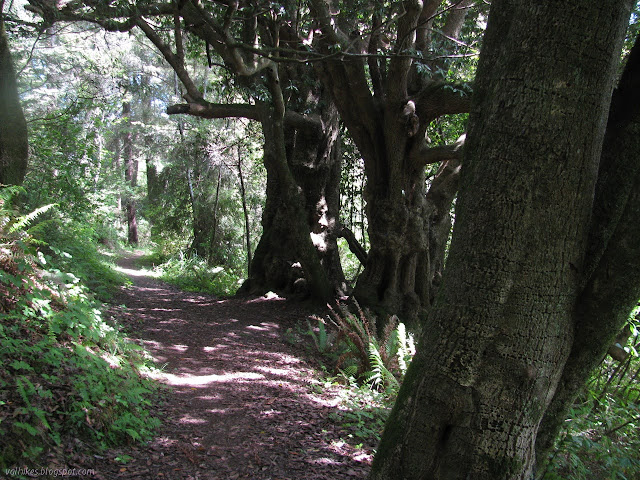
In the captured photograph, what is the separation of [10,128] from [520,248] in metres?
6.57

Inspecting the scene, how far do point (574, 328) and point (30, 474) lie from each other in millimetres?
3388

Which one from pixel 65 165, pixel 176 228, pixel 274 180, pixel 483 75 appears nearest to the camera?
pixel 483 75

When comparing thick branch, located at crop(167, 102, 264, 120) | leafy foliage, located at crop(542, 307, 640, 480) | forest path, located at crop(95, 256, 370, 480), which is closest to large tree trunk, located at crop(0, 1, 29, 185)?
thick branch, located at crop(167, 102, 264, 120)

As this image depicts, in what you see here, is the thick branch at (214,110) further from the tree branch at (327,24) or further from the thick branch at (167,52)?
the tree branch at (327,24)

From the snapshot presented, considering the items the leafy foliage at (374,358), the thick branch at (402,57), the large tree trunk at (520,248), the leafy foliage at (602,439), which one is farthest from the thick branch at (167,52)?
the leafy foliage at (602,439)

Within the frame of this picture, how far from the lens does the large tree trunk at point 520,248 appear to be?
2.53m

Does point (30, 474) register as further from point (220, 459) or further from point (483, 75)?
point (483, 75)

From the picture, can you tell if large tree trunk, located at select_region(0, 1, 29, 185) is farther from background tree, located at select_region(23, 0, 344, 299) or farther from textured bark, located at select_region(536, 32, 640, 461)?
textured bark, located at select_region(536, 32, 640, 461)

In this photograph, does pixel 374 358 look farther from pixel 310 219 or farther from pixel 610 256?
pixel 310 219

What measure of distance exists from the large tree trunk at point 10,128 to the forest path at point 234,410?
2922 mm

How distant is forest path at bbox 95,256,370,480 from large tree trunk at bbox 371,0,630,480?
125cm

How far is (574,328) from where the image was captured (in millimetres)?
2734

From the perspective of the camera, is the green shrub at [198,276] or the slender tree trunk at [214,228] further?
the slender tree trunk at [214,228]

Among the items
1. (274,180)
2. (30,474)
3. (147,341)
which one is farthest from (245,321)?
(30,474)
